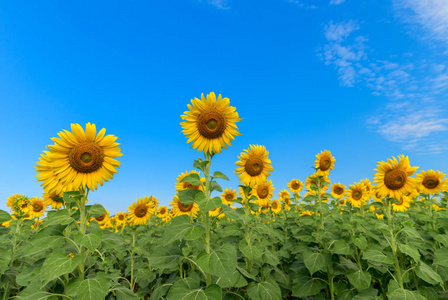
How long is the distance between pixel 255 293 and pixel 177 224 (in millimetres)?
1921

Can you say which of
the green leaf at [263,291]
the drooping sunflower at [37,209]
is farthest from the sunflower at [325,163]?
the drooping sunflower at [37,209]

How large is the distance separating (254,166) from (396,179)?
126 inches

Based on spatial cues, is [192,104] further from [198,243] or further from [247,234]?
[247,234]

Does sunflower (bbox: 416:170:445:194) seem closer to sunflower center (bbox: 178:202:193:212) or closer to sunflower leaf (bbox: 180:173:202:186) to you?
sunflower center (bbox: 178:202:193:212)

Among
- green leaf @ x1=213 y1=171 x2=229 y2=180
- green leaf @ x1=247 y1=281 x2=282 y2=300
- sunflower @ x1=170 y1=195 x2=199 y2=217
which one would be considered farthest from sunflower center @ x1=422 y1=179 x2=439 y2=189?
green leaf @ x1=213 y1=171 x2=229 y2=180

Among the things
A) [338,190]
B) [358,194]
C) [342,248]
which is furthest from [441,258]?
[338,190]

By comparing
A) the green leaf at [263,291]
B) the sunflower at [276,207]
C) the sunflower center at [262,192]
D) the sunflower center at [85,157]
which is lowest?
the green leaf at [263,291]

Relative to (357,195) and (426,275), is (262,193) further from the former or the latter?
(426,275)

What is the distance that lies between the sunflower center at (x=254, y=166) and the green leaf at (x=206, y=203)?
2835 mm

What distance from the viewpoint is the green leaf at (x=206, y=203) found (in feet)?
10.9

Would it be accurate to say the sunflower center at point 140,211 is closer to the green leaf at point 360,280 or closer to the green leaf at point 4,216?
the green leaf at point 4,216

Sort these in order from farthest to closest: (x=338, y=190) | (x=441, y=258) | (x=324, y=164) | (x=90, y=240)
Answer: (x=338, y=190) < (x=324, y=164) < (x=441, y=258) < (x=90, y=240)

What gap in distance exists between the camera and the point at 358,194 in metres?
9.27

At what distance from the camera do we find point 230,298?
4559 mm
